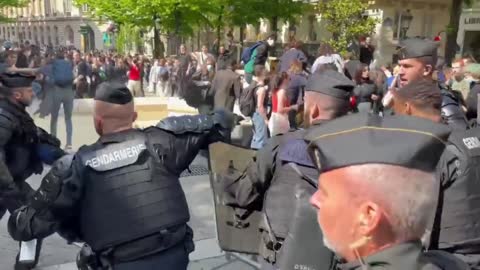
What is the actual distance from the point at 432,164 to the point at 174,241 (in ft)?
5.67

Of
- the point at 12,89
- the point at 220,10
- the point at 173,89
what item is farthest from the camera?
the point at 220,10

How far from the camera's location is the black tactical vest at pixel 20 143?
3773mm

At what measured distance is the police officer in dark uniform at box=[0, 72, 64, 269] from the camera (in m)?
3.67

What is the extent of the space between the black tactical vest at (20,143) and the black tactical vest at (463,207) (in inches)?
111

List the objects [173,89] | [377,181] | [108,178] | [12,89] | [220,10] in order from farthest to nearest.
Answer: [220,10] → [173,89] → [12,89] → [108,178] → [377,181]

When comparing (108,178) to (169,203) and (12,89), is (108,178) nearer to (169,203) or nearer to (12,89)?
(169,203)

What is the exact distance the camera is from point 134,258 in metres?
2.75

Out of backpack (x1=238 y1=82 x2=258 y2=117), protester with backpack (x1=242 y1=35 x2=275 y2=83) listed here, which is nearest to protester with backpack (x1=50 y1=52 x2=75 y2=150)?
backpack (x1=238 y1=82 x2=258 y2=117)

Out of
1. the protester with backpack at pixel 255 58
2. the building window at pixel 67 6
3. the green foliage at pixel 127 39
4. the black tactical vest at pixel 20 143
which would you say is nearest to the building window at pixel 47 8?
the building window at pixel 67 6

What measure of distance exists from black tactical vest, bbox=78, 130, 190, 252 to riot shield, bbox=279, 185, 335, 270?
0.63 m

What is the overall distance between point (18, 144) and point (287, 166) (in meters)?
2.16

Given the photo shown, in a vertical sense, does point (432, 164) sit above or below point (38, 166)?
above

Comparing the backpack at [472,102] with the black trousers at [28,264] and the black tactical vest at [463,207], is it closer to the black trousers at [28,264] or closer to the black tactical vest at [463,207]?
the black tactical vest at [463,207]

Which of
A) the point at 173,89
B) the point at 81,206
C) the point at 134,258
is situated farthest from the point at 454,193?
the point at 173,89
